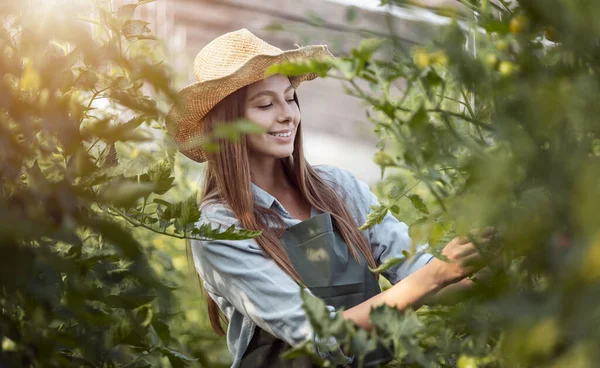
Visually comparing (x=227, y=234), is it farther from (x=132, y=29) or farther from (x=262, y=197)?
(x=262, y=197)

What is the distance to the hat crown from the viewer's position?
1808 millimetres

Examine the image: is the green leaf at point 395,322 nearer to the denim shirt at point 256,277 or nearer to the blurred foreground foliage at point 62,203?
the blurred foreground foliage at point 62,203

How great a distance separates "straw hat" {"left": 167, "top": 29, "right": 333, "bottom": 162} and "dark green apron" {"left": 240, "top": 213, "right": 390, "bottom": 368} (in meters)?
0.30

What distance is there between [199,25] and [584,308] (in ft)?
15.9

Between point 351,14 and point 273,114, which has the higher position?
point 351,14

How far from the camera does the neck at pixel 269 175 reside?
1.94m

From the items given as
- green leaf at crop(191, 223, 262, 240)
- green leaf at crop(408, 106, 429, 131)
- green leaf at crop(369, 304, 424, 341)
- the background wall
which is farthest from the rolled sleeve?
the background wall

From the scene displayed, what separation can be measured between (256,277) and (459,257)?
694 mm

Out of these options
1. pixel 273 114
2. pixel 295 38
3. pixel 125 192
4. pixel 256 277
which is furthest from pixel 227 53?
pixel 295 38

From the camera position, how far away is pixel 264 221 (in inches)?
71.1

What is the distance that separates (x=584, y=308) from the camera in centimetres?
50

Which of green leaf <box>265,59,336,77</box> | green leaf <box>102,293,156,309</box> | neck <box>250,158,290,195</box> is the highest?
green leaf <box>265,59,336,77</box>

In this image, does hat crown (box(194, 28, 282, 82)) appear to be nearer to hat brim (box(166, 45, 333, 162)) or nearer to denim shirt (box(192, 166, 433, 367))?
hat brim (box(166, 45, 333, 162))

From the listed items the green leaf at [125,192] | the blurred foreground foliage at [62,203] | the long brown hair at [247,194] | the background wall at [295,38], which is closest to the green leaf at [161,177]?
the blurred foreground foliage at [62,203]
